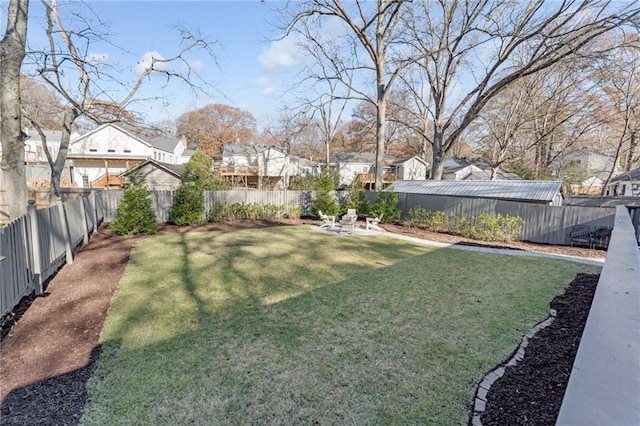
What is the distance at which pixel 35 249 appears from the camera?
4867mm

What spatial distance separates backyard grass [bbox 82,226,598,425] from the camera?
2.67 metres

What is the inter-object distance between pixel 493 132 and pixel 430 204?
49.2 ft

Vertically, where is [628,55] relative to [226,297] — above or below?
above

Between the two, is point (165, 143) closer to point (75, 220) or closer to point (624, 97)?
point (75, 220)

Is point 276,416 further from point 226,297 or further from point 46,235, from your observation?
point 46,235

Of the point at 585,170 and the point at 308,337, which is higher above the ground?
the point at 585,170

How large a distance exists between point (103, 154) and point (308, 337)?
30876 millimetres

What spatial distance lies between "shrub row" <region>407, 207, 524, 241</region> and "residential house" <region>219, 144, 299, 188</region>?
19868 mm

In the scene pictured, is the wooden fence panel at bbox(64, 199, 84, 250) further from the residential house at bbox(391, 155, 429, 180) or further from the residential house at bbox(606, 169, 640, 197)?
the residential house at bbox(606, 169, 640, 197)

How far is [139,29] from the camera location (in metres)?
11.0

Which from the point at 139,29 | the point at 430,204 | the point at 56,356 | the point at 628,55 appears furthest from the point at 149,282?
the point at 628,55

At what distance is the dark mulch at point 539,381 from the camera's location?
236 centimetres

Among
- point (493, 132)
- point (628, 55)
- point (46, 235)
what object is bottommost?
point (46, 235)

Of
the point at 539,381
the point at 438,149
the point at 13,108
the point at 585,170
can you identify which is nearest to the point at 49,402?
the point at 539,381
